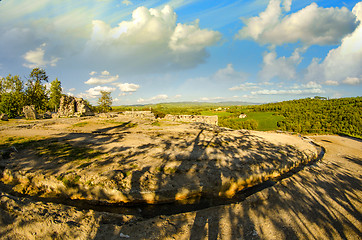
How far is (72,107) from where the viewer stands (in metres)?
27.6

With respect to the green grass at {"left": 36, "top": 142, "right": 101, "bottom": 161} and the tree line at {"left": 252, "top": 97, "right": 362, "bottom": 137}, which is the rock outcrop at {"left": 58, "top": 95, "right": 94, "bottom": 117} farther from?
the tree line at {"left": 252, "top": 97, "right": 362, "bottom": 137}

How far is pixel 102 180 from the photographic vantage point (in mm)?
6281

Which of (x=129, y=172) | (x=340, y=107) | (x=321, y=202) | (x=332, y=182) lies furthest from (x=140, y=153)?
(x=340, y=107)

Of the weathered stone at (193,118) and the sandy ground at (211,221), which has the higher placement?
the weathered stone at (193,118)

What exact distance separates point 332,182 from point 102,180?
37.7 feet

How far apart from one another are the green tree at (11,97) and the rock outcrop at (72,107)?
49.5ft

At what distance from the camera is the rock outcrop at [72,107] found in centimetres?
2723

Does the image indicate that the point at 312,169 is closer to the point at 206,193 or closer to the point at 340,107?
the point at 206,193

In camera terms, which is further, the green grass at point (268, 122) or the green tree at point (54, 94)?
the green tree at point (54, 94)

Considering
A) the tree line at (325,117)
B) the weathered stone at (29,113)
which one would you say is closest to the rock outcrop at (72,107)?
the weathered stone at (29,113)

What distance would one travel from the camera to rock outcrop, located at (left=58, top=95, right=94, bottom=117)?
27234 millimetres

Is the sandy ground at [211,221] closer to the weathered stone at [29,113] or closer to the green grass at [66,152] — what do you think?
the green grass at [66,152]

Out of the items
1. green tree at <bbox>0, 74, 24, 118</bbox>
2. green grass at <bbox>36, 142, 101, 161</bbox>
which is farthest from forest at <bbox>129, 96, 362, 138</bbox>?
green tree at <bbox>0, 74, 24, 118</bbox>

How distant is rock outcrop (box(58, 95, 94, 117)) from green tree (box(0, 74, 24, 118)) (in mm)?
15073
